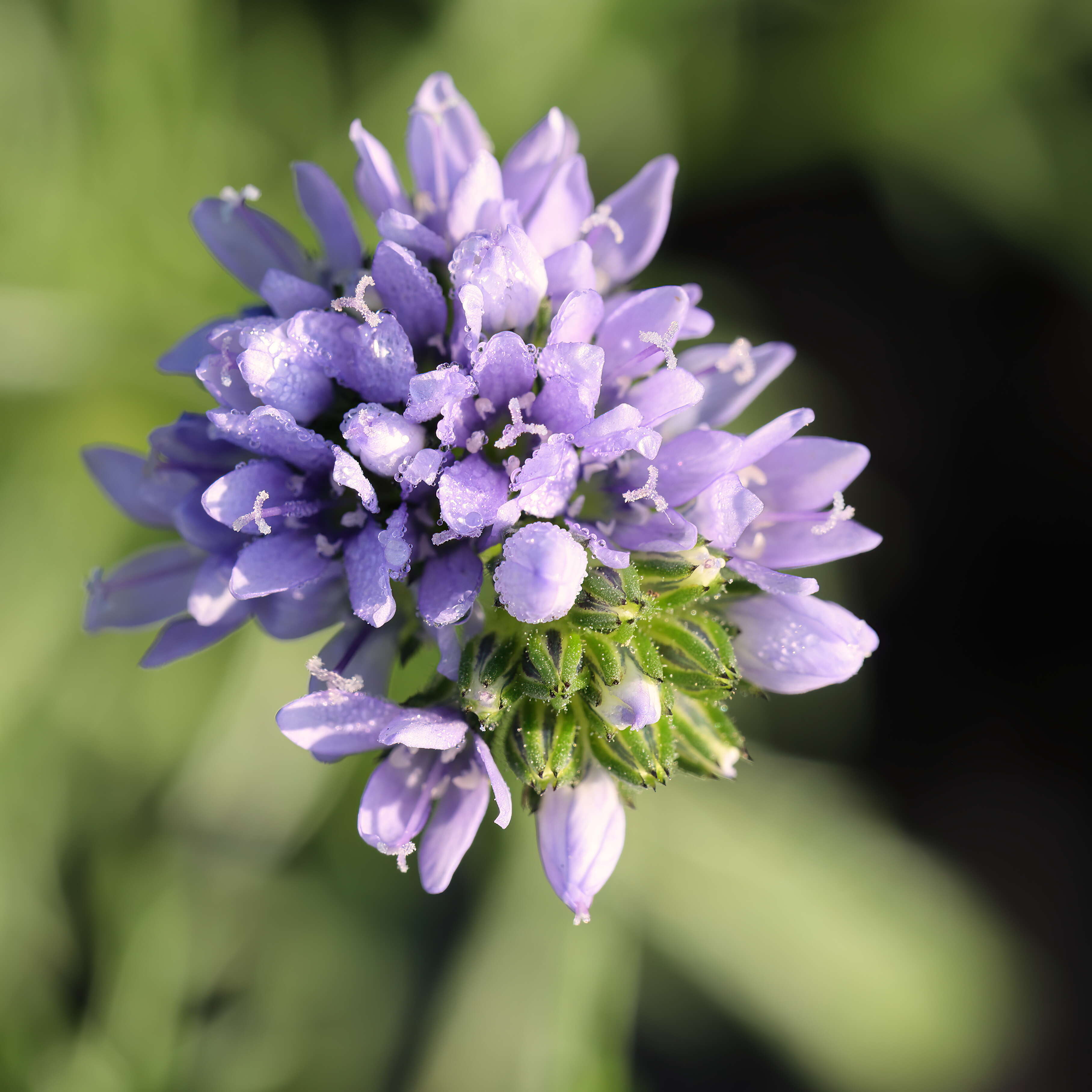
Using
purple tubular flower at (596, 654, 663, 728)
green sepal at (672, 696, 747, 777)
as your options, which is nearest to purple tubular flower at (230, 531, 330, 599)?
purple tubular flower at (596, 654, 663, 728)

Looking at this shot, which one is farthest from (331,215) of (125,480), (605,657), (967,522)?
(967,522)

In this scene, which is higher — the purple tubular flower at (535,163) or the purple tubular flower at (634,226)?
the purple tubular flower at (535,163)

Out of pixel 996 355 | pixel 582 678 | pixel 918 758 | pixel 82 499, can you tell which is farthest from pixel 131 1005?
pixel 996 355

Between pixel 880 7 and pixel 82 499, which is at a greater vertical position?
pixel 880 7

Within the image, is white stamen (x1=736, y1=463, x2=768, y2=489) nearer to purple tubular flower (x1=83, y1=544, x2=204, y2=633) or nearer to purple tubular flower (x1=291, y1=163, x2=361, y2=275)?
purple tubular flower (x1=291, y1=163, x2=361, y2=275)

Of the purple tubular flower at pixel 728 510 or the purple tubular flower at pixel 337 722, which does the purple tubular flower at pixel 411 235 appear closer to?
the purple tubular flower at pixel 728 510

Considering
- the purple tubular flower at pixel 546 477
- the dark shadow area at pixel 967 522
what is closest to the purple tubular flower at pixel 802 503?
the purple tubular flower at pixel 546 477

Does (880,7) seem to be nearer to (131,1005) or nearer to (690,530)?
(690,530)
